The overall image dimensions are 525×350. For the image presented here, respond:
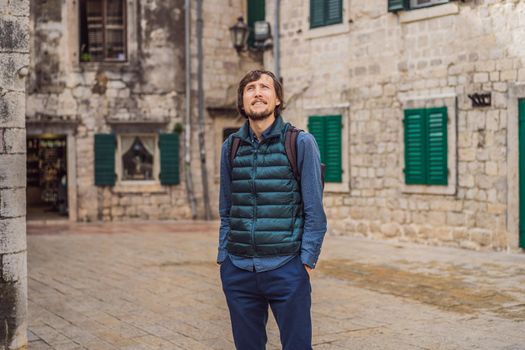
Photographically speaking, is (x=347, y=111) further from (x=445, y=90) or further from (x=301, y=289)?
(x=301, y=289)

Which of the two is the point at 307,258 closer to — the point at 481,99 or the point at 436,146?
the point at 481,99

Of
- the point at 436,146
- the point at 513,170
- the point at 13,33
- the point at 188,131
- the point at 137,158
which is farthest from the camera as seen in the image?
the point at 137,158

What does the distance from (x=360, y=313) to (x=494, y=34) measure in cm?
651

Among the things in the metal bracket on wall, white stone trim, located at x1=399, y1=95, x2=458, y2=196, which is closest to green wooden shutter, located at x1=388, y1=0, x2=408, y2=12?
white stone trim, located at x1=399, y1=95, x2=458, y2=196

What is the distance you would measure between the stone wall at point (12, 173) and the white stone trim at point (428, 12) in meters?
8.84

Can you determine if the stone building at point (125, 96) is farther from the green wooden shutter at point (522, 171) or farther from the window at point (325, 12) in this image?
the green wooden shutter at point (522, 171)

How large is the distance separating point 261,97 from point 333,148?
37.5 feet

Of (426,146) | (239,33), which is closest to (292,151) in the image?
(426,146)

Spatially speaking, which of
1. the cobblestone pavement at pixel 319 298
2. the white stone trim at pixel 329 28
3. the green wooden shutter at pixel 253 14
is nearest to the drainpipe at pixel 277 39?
the white stone trim at pixel 329 28

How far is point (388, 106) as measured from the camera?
47.6 feet

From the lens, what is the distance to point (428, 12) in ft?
44.6

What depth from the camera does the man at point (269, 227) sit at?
159 inches

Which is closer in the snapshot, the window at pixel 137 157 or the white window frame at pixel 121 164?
the white window frame at pixel 121 164

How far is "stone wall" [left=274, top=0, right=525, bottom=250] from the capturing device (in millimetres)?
12438
